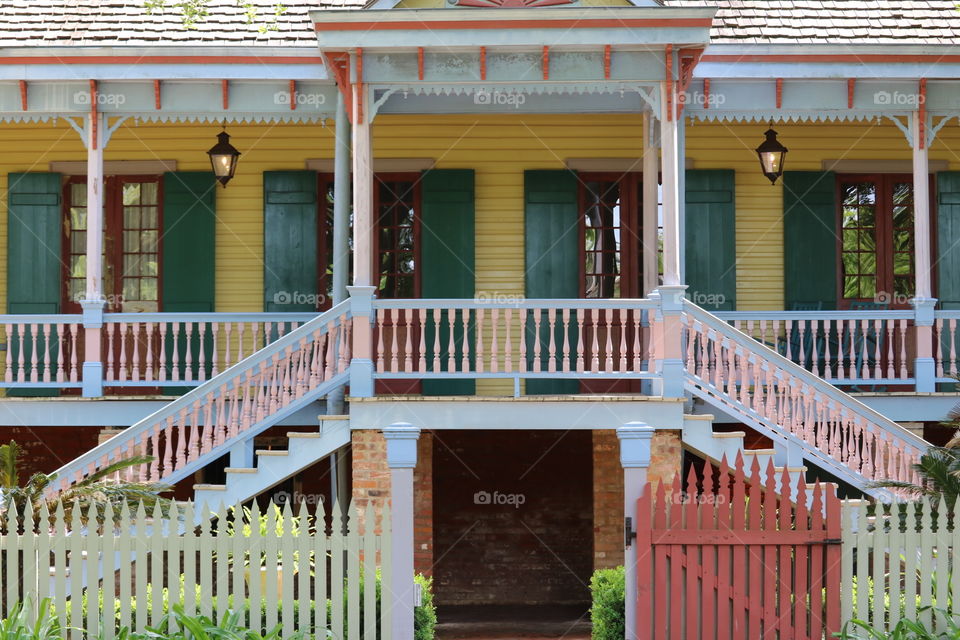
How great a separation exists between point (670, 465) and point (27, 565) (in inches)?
214

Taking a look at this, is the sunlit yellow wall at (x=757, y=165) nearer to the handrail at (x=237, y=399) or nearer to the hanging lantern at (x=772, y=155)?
the hanging lantern at (x=772, y=155)

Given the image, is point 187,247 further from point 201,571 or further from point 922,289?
point 922,289

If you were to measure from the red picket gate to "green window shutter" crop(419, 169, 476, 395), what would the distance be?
6.34 metres

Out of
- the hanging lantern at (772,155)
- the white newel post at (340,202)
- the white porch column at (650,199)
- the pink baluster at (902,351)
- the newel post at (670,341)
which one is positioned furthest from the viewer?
the hanging lantern at (772,155)

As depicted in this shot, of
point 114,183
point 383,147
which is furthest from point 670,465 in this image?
point 114,183

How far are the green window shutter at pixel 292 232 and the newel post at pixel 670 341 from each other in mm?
4339

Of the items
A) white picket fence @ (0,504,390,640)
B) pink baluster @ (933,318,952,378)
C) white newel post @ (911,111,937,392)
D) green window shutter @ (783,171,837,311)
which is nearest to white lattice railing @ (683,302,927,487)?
white newel post @ (911,111,937,392)

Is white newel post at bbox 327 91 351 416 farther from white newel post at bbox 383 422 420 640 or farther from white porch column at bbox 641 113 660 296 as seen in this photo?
white newel post at bbox 383 422 420 640

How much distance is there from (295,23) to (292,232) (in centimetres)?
221

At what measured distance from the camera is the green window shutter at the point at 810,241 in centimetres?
1343

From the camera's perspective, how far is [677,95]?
1090 centimetres

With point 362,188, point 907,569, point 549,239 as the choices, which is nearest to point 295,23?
point 362,188

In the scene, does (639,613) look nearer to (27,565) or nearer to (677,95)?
(27,565)

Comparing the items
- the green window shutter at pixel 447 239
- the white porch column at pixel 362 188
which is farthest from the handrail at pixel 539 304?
the green window shutter at pixel 447 239
